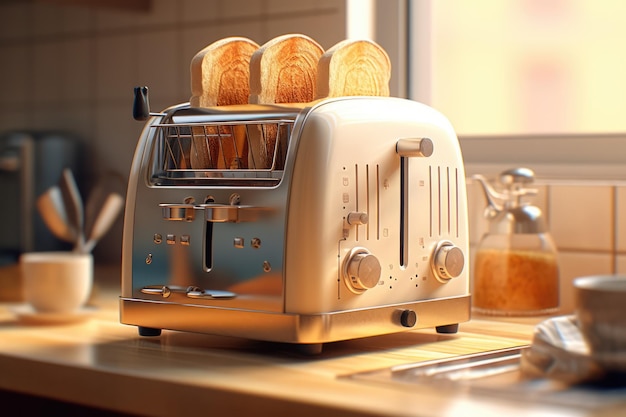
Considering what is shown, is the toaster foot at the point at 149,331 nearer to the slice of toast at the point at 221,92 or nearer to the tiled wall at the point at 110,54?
the slice of toast at the point at 221,92

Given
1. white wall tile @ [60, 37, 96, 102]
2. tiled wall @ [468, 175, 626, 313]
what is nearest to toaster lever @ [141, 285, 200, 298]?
tiled wall @ [468, 175, 626, 313]

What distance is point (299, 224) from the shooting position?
3.32 ft

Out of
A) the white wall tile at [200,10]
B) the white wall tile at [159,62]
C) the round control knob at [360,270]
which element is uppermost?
the white wall tile at [200,10]

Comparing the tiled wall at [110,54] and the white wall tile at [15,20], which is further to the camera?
the white wall tile at [15,20]

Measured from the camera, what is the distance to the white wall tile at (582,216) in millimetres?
1459

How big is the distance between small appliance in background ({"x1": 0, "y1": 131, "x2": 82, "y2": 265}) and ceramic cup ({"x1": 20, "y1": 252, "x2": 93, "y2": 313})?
687 millimetres

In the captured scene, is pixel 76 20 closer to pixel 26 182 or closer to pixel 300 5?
pixel 26 182

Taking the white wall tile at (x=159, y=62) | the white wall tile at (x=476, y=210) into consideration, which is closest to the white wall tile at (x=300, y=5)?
the white wall tile at (x=159, y=62)

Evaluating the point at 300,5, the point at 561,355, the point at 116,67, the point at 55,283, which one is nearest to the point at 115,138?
the point at 116,67

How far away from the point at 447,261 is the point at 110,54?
4.07ft

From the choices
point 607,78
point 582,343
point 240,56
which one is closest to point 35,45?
point 240,56

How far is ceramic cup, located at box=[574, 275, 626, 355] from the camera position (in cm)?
84

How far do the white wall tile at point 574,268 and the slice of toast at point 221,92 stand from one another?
1.87ft

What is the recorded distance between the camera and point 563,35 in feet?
5.41
